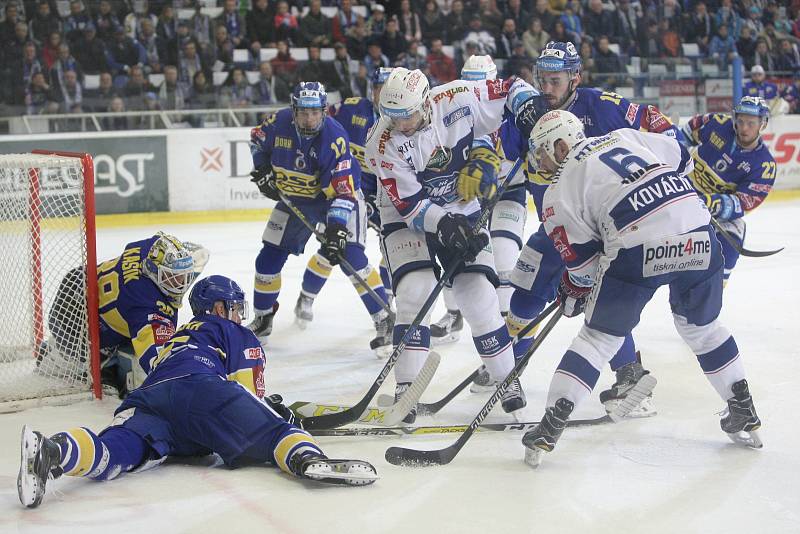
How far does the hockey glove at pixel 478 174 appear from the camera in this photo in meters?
3.57

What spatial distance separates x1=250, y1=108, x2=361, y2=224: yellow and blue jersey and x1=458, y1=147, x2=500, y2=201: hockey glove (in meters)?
1.11

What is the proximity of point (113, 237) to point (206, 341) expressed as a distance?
473cm

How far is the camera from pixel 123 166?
316 inches

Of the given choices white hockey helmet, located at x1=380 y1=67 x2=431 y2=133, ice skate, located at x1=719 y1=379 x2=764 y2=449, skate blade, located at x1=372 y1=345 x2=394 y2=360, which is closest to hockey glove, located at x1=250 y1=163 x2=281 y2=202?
skate blade, located at x1=372 y1=345 x2=394 y2=360

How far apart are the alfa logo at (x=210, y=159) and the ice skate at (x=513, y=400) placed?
521cm

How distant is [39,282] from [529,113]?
2.10 metres

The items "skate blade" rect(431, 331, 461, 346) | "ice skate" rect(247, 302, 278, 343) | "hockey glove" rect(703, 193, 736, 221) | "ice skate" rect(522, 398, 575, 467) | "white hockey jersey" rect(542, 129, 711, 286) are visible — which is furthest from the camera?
"ice skate" rect(247, 302, 278, 343)

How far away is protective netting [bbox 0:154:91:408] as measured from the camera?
3809 mm

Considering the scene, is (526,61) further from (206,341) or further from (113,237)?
(206,341)

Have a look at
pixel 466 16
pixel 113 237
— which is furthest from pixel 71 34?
pixel 466 16

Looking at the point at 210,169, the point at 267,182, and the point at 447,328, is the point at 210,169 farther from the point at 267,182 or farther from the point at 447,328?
the point at 447,328

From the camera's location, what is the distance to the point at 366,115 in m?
5.34

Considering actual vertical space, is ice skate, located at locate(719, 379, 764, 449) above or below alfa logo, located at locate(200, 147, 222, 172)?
above

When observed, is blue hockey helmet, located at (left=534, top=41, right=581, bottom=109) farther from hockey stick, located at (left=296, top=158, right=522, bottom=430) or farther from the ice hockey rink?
the ice hockey rink
